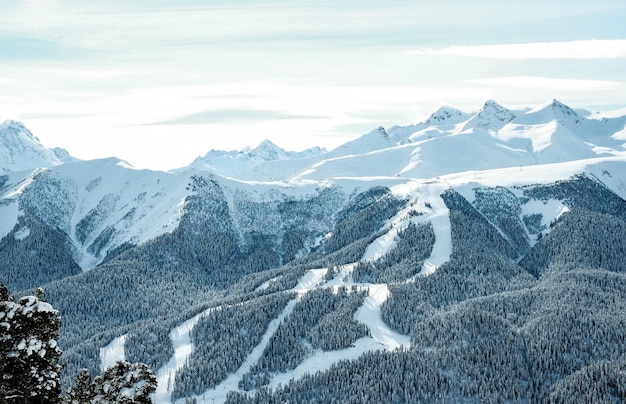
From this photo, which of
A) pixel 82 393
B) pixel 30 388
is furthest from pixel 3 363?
pixel 82 393

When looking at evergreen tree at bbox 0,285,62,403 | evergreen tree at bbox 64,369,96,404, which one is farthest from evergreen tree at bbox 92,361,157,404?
evergreen tree at bbox 0,285,62,403

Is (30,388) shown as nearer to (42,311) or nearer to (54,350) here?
(54,350)

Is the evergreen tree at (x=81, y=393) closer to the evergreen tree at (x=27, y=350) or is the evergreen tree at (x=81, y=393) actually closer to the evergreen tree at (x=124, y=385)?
the evergreen tree at (x=124, y=385)

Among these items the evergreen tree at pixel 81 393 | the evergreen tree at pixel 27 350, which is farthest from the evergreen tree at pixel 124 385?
the evergreen tree at pixel 27 350

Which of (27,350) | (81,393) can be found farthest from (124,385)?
(27,350)

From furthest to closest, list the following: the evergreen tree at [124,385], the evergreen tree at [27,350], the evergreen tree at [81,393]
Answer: the evergreen tree at [81,393] < the evergreen tree at [124,385] < the evergreen tree at [27,350]

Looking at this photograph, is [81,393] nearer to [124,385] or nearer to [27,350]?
[124,385]

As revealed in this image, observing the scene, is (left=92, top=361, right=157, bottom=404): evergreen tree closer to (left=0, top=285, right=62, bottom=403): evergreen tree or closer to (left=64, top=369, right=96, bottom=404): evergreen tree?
(left=64, top=369, right=96, bottom=404): evergreen tree

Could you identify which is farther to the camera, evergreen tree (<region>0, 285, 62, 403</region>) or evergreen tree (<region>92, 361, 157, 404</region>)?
evergreen tree (<region>92, 361, 157, 404</region>)
